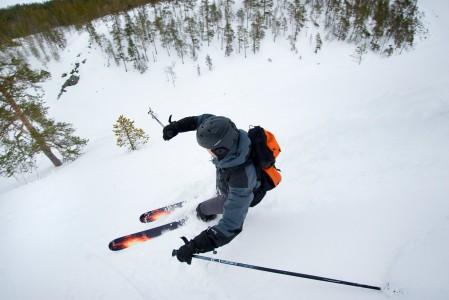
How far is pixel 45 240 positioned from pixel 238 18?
2210 inches

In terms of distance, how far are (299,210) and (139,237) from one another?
11.0 feet

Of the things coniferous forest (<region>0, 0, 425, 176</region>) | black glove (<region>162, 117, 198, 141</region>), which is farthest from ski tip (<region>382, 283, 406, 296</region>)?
coniferous forest (<region>0, 0, 425, 176</region>)

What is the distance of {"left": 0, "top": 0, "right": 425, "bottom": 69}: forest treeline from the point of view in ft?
126

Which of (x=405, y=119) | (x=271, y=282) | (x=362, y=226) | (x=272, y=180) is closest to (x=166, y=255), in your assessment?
(x=271, y=282)

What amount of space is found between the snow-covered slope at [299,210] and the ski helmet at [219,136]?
6.77 ft

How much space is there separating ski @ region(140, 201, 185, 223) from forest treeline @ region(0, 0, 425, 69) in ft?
132

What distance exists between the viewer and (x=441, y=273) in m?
2.81

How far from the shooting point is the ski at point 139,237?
14.8 feet

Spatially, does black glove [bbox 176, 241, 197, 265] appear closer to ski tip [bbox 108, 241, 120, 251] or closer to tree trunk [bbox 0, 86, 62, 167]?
ski tip [bbox 108, 241, 120, 251]

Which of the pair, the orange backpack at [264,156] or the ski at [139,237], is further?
the ski at [139,237]

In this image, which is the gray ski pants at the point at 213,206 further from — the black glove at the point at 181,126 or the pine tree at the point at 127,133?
the pine tree at the point at 127,133

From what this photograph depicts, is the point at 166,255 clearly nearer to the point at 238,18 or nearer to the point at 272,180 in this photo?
the point at 272,180

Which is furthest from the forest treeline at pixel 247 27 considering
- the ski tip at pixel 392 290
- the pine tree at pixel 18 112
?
the ski tip at pixel 392 290

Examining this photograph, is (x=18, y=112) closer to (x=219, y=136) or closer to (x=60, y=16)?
(x=219, y=136)
